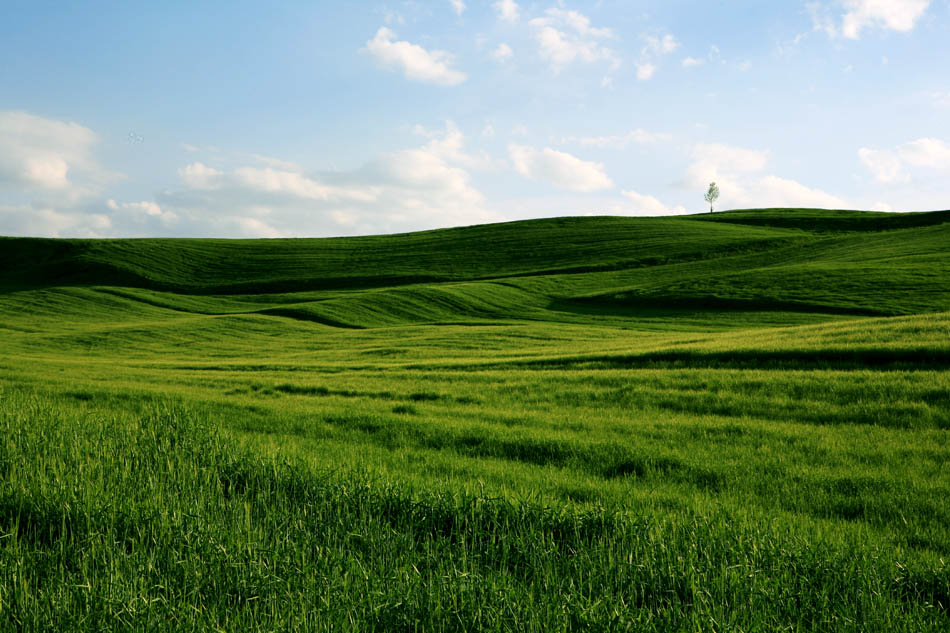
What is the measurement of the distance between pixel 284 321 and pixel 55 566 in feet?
136

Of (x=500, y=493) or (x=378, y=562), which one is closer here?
(x=378, y=562)

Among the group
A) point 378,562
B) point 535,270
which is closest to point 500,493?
point 378,562

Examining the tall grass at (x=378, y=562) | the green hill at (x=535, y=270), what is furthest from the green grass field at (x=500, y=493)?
the green hill at (x=535, y=270)

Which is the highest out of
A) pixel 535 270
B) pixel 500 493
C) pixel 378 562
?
pixel 535 270

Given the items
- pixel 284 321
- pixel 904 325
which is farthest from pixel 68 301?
pixel 904 325

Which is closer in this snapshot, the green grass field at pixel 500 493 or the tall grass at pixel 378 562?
the tall grass at pixel 378 562

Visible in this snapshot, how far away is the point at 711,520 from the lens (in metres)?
5.54

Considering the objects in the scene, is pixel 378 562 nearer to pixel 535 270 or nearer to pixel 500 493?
pixel 500 493

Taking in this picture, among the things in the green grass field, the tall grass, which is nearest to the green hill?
the green grass field

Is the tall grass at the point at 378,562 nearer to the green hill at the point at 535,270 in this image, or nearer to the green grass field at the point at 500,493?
the green grass field at the point at 500,493

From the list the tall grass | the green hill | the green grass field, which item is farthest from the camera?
the green hill

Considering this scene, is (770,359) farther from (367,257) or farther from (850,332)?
(367,257)

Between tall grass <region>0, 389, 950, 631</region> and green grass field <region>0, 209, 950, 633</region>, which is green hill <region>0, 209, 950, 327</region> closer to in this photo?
green grass field <region>0, 209, 950, 633</region>

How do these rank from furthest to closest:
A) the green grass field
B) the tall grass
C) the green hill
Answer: the green hill → the green grass field → the tall grass
